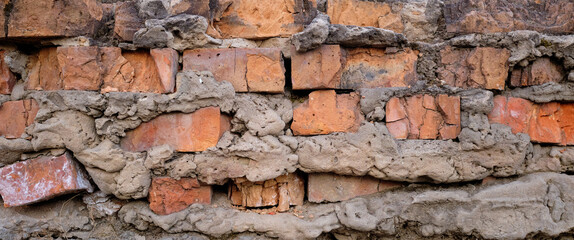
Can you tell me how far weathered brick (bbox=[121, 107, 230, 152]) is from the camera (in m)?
1.92

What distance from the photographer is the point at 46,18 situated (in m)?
1.90

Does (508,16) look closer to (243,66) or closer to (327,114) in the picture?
(327,114)

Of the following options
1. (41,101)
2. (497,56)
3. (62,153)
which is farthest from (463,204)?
(41,101)

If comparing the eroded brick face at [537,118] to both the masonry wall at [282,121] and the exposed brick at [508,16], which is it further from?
the exposed brick at [508,16]

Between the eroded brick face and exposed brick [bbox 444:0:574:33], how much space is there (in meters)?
0.43

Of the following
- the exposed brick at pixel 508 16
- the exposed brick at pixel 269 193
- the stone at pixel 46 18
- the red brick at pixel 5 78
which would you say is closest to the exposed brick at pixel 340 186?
the exposed brick at pixel 269 193

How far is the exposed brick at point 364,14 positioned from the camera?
2072 mm

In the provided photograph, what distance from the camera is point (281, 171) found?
6.37 feet

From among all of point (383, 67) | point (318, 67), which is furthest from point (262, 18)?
point (383, 67)

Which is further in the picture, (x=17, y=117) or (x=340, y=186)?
(x=340, y=186)

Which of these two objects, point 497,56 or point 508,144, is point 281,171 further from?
point 497,56

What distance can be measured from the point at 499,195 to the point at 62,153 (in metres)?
2.43

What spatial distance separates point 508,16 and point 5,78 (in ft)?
9.61

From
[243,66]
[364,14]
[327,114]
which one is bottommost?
[327,114]
